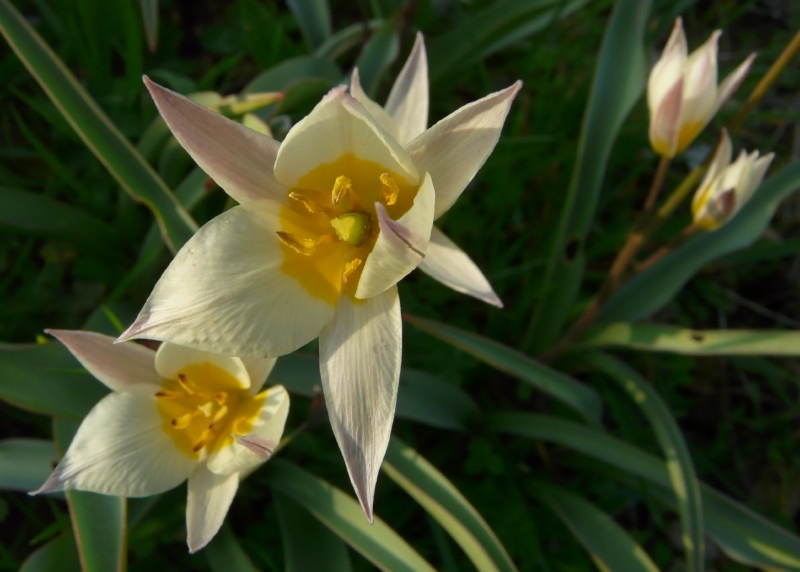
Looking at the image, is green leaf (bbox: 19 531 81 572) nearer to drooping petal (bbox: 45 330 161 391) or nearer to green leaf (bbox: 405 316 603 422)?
drooping petal (bbox: 45 330 161 391)

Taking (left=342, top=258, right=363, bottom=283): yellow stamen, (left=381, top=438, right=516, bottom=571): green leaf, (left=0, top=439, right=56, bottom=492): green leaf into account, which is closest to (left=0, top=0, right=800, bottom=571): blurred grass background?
(left=0, top=439, right=56, bottom=492): green leaf

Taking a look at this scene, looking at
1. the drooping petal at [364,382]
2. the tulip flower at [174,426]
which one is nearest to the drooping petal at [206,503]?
the tulip flower at [174,426]

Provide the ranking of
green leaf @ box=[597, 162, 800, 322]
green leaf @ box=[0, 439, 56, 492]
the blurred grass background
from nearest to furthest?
1. green leaf @ box=[0, 439, 56, 492]
2. green leaf @ box=[597, 162, 800, 322]
3. the blurred grass background

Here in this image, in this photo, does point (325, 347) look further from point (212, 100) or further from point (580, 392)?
point (212, 100)

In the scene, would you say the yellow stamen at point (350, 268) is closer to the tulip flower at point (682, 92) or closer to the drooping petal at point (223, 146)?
the drooping petal at point (223, 146)

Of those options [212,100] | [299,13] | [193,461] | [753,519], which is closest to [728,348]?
[753,519]
